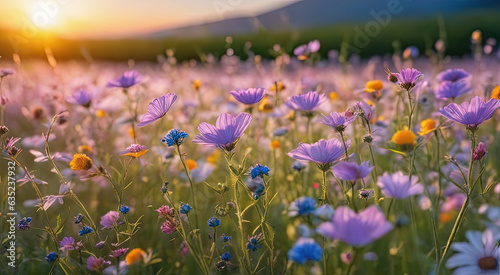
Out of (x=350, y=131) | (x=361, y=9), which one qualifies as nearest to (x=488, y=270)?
(x=350, y=131)

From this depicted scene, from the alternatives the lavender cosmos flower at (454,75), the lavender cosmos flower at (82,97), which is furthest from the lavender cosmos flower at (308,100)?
the lavender cosmos flower at (82,97)

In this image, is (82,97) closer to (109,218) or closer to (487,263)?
(109,218)

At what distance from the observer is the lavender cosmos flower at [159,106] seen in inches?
32.9

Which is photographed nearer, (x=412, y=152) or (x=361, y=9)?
(x=412, y=152)

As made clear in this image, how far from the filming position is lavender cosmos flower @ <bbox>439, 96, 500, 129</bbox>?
0.74 meters

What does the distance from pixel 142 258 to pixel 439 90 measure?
85 centimetres

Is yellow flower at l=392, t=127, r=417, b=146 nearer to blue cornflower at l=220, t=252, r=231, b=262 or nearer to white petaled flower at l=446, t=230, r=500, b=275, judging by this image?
white petaled flower at l=446, t=230, r=500, b=275

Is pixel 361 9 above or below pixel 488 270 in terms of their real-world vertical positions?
above

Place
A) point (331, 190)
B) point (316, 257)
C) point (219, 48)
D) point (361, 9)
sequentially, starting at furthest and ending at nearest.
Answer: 1. point (361, 9)
2. point (219, 48)
3. point (331, 190)
4. point (316, 257)

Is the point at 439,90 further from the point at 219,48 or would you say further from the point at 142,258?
the point at 219,48

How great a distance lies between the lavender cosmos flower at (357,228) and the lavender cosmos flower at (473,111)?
0.36m

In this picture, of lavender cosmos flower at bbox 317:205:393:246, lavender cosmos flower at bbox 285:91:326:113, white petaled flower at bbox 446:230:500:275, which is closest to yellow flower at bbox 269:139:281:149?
lavender cosmos flower at bbox 285:91:326:113

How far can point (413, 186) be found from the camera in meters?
0.65

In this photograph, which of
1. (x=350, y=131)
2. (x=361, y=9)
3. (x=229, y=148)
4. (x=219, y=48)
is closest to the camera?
(x=229, y=148)
